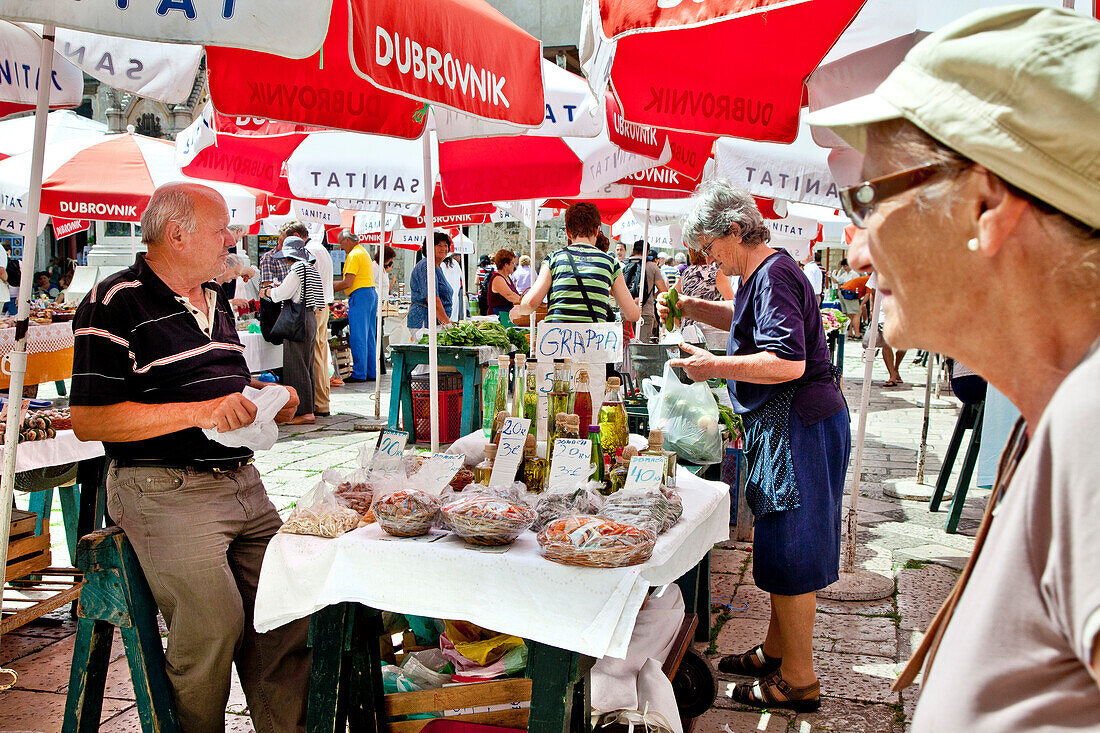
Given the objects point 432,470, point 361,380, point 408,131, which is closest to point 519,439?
point 432,470

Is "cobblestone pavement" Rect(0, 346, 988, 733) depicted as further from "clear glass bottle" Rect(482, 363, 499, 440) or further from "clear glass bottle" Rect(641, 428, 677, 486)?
"clear glass bottle" Rect(482, 363, 499, 440)

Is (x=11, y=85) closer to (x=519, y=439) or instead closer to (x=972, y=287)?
(x=519, y=439)

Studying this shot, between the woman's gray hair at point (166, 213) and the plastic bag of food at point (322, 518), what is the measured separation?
38.3 inches

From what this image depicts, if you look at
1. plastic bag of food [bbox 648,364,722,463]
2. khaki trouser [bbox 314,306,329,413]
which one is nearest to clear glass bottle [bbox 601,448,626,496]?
plastic bag of food [bbox 648,364,722,463]

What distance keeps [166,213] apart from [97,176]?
4215 mm

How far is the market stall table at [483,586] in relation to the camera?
2.16 metres

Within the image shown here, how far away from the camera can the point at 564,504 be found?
2.58 m

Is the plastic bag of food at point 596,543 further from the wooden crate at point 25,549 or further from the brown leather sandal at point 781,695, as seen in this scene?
the wooden crate at point 25,549

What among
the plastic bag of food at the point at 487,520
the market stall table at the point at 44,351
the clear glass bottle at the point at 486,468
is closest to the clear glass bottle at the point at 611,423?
the clear glass bottle at the point at 486,468

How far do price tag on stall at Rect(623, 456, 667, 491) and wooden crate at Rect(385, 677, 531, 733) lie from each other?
69cm

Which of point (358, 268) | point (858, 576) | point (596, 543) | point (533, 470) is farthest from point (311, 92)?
point (358, 268)

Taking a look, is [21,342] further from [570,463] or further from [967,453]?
[967,453]

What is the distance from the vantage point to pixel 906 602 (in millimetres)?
4699

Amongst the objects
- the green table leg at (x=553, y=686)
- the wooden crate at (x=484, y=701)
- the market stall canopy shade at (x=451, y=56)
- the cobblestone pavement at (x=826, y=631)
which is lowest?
the cobblestone pavement at (x=826, y=631)
